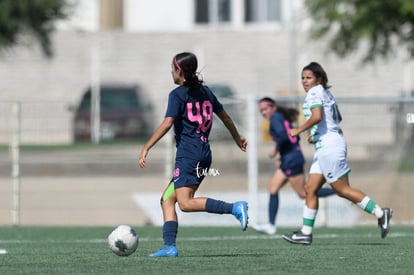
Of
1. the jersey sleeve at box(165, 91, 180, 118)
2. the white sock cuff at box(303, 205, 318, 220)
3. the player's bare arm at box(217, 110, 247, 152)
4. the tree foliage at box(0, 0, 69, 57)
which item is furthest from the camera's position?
the tree foliage at box(0, 0, 69, 57)

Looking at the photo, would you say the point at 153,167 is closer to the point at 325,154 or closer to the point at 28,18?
the point at 325,154

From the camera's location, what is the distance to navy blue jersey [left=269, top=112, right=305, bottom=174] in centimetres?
1670

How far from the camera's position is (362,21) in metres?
28.3

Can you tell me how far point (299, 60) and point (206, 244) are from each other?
84.4 ft

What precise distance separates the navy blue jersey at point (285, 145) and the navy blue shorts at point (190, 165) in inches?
206

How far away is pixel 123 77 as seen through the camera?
133 ft

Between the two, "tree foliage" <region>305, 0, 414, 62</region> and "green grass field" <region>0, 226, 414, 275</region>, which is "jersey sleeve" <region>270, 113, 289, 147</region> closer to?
"green grass field" <region>0, 226, 414, 275</region>

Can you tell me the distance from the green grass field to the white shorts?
28.7 inches

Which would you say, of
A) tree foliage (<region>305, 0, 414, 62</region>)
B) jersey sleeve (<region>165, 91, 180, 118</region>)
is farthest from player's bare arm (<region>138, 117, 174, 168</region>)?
tree foliage (<region>305, 0, 414, 62</region>)

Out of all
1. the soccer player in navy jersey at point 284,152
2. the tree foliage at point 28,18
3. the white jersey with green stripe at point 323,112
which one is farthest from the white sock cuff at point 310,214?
the tree foliage at point 28,18

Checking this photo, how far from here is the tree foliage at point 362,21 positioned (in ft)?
91.9

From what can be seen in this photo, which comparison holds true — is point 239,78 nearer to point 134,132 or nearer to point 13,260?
point 134,132

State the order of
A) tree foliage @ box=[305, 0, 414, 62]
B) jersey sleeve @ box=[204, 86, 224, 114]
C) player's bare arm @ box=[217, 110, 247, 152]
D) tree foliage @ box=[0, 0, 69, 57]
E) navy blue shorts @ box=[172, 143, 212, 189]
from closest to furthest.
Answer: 1. navy blue shorts @ box=[172, 143, 212, 189]
2. jersey sleeve @ box=[204, 86, 224, 114]
3. player's bare arm @ box=[217, 110, 247, 152]
4. tree foliage @ box=[305, 0, 414, 62]
5. tree foliage @ box=[0, 0, 69, 57]

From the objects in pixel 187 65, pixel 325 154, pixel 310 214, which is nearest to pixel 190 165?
pixel 187 65
